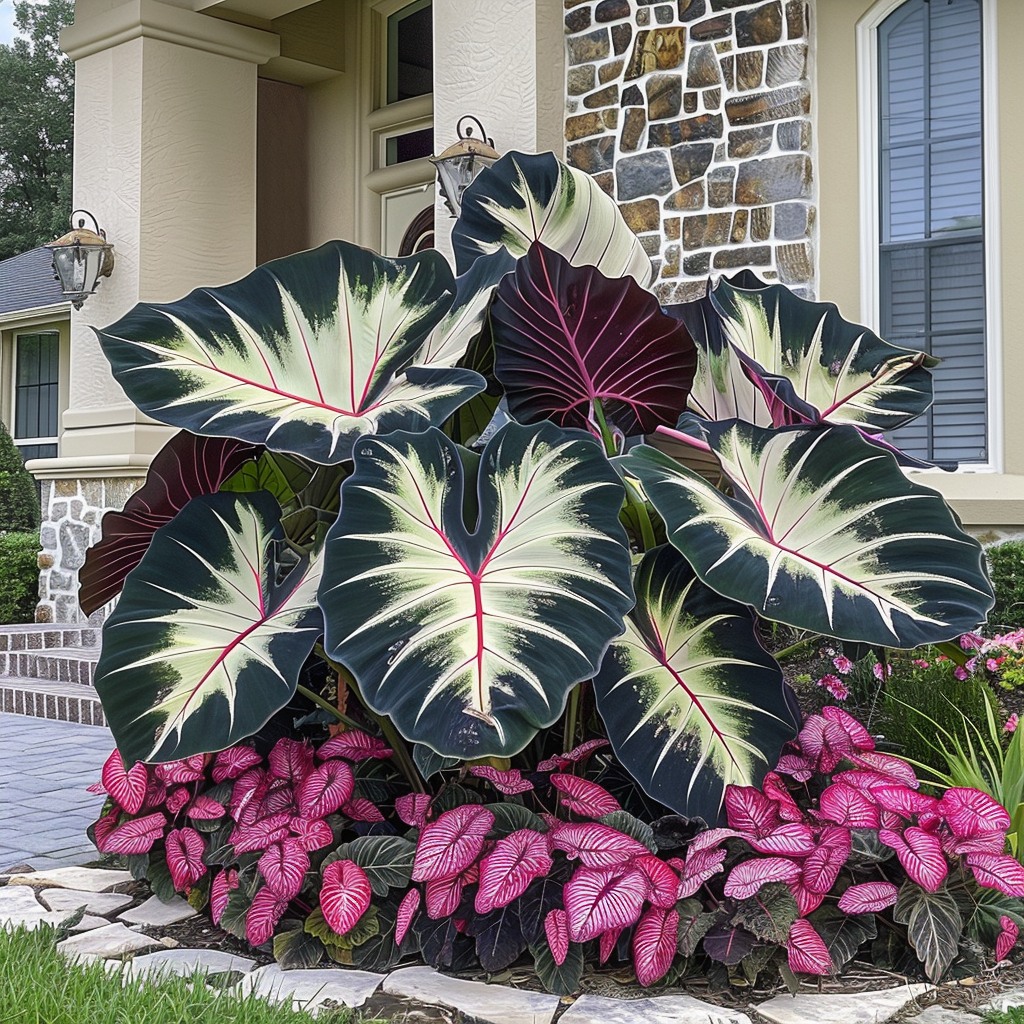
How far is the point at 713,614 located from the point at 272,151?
20.9ft

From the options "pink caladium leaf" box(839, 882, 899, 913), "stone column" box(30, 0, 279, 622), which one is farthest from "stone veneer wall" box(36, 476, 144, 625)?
"pink caladium leaf" box(839, 882, 899, 913)

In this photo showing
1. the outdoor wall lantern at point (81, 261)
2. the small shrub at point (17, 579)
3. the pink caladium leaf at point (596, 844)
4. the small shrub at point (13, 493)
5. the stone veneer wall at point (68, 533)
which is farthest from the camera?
the small shrub at point (13, 493)

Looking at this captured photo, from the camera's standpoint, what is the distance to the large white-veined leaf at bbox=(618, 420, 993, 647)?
1977 millimetres

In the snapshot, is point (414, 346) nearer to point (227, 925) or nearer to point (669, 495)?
point (669, 495)

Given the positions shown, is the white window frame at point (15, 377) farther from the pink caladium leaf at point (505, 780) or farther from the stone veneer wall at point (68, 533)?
the pink caladium leaf at point (505, 780)

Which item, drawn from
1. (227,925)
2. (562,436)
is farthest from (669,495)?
(227,925)

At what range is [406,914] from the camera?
208cm

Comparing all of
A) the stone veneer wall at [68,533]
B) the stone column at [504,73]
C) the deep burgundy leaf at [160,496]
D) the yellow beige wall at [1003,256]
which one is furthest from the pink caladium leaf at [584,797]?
the stone veneer wall at [68,533]

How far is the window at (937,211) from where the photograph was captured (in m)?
4.73

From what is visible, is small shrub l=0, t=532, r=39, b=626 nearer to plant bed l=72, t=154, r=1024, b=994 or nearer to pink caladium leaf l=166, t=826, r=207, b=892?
plant bed l=72, t=154, r=1024, b=994

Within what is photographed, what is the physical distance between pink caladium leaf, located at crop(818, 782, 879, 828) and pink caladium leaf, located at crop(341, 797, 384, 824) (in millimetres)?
853

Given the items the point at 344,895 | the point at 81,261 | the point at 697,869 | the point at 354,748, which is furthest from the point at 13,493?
the point at 697,869

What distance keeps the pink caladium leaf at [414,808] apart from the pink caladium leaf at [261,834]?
0.22 m

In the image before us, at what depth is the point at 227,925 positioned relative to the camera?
2223 millimetres
